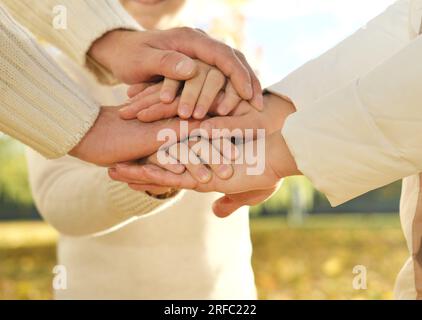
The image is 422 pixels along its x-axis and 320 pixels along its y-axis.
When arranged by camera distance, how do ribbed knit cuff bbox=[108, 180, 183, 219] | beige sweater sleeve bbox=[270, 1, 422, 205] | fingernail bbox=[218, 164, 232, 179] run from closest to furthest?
beige sweater sleeve bbox=[270, 1, 422, 205] → fingernail bbox=[218, 164, 232, 179] → ribbed knit cuff bbox=[108, 180, 183, 219]

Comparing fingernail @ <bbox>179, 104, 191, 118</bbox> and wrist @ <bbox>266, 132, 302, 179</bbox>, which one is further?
fingernail @ <bbox>179, 104, 191, 118</bbox>

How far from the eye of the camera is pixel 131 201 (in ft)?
5.41

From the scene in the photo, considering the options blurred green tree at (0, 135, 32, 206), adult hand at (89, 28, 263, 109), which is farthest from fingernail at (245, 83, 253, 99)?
blurred green tree at (0, 135, 32, 206)

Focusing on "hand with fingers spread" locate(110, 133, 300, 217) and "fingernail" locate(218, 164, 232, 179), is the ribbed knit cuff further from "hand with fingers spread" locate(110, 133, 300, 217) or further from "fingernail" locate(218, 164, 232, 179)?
"fingernail" locate(218, 164, 232, 179)

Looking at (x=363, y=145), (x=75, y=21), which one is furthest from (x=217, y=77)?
(x=363, y=145)

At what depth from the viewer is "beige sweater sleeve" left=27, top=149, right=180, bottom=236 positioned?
5.47ft

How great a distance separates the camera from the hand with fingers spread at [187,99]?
1558mm

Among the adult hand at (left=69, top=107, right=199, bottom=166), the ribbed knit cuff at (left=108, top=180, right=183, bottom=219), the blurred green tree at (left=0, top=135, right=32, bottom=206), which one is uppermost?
the blurred green tree at (left=0, top=135, right=32, bottom=206)

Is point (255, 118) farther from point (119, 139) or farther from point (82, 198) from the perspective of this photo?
point (82, 198)

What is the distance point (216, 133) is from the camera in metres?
1.54

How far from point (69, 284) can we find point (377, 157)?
103 cm

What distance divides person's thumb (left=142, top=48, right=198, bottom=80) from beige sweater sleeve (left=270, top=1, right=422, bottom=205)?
1.29ft

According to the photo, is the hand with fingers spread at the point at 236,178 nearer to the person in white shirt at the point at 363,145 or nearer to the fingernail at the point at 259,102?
the person in white shirt at the point at 363,145

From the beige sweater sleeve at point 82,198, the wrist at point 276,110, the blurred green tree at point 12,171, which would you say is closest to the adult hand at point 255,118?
the wrist at point 276,110
